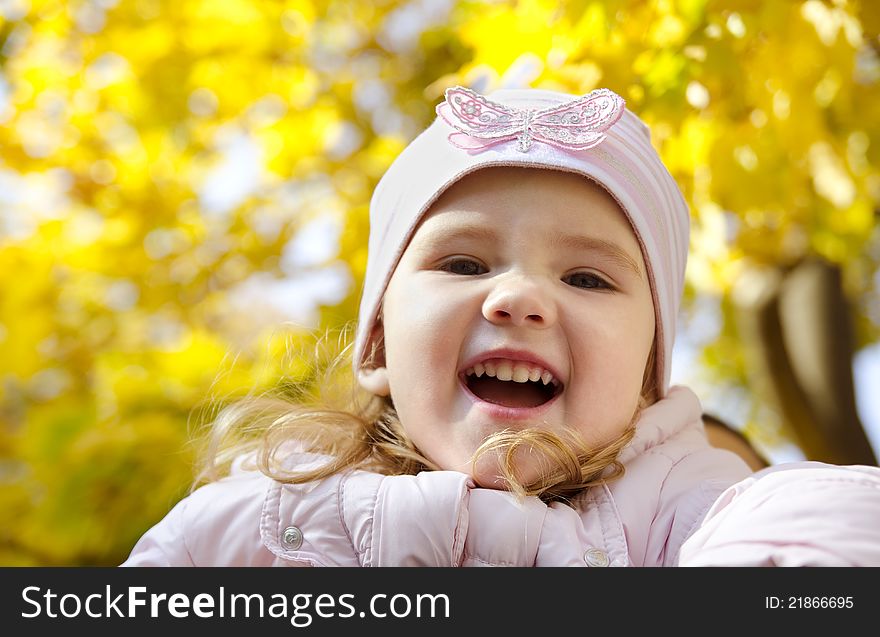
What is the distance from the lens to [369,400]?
1.49m

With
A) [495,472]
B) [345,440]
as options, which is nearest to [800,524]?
[495,472]

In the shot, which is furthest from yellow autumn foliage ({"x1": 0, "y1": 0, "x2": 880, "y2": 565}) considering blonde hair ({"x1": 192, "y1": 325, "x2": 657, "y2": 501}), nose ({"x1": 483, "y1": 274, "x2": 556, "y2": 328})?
nose ({"x1": 483, "y1": 274, "x2": 556, "y2": 328})

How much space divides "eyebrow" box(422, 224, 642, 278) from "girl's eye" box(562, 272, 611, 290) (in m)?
0.03

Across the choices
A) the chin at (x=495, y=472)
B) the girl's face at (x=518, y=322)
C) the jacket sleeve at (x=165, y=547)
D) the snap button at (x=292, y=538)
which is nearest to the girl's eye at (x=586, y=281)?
the girl's face at (x=518, y=322)

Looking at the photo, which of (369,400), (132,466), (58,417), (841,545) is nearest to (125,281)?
(58,417)

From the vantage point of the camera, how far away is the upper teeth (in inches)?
45.4

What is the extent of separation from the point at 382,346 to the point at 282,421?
→ 0.20m

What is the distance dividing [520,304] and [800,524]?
0.41m

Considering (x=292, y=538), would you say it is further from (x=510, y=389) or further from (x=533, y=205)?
(x=533, y=205)

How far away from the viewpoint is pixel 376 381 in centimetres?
142

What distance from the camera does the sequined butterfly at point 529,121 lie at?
1.25 m

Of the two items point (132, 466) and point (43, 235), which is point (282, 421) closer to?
point (132, 466)

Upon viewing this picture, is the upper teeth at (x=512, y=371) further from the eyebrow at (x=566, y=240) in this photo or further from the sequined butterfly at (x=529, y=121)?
the sequined butterfly at (x=529, y=121)

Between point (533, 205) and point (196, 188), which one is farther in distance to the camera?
point (196, 188)
